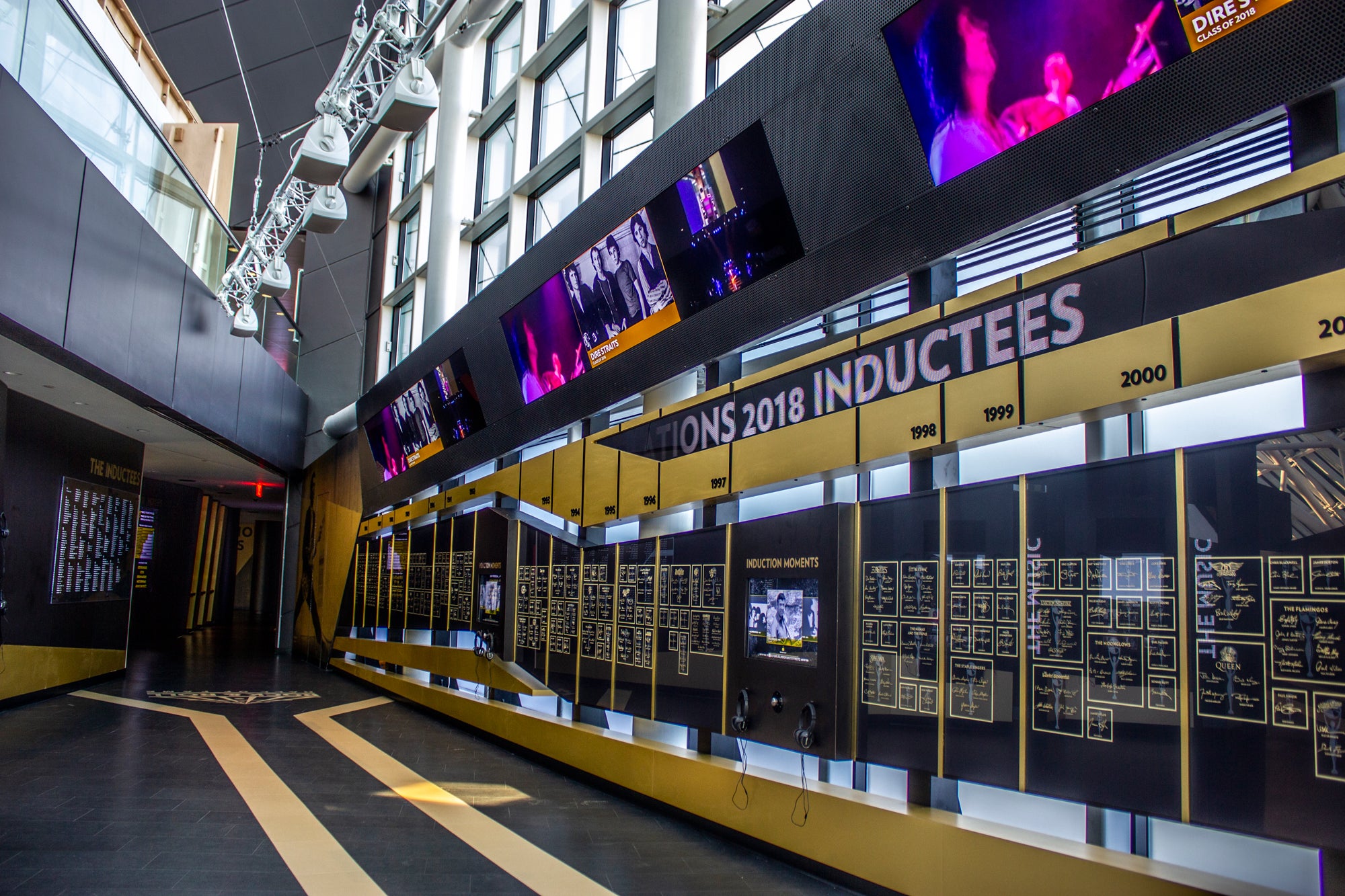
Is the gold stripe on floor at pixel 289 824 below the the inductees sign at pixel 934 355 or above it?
below

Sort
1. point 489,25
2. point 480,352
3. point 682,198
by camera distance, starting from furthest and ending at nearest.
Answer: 1. point 489,25
2. point 480,352
3. point 682,198

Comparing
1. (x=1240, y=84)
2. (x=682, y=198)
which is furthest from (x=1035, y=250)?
(x=682, y=198)

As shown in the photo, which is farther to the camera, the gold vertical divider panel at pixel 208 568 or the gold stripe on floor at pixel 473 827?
the gold vertical divider panel at pixel 208 568

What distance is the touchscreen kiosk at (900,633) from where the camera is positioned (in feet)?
13.0

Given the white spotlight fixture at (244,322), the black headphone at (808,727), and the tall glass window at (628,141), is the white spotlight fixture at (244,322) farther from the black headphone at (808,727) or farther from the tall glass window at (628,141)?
the black headphone at (808,727)

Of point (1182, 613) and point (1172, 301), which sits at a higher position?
point (1172, 301)

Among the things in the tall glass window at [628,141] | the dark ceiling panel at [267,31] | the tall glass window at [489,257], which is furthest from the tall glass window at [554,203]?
the dark ceiling panel at [267,31]

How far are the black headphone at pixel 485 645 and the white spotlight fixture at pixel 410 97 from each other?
4912mm

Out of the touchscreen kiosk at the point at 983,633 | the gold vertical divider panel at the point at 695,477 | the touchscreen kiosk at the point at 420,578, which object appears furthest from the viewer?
the touchscreen kiosk at the point at 420,578

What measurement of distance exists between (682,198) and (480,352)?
4305mm

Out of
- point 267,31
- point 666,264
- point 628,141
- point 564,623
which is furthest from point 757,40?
point 267,31

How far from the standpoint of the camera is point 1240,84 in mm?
3012

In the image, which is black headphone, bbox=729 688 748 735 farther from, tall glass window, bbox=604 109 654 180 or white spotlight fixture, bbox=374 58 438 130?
tall glass window, bbox=604 109 654 180

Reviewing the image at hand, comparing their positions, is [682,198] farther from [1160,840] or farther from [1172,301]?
[1160,840]
